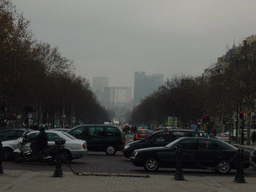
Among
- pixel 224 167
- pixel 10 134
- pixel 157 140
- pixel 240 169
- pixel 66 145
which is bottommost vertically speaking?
pixel 224 167

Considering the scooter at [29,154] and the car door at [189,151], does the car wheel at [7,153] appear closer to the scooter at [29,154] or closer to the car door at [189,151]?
the scooter at [29,154]

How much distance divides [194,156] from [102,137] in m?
11.0

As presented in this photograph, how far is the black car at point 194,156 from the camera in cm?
1974

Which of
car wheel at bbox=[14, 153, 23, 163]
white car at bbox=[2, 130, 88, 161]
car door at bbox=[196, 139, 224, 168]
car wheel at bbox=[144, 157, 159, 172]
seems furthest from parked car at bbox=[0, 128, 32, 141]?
car door at bbox=[196, 139, 224, 168]

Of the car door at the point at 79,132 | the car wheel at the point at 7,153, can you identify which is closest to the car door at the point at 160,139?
the car door at the point at 79,132

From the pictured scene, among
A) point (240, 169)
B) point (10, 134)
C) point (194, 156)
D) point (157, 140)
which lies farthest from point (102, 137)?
point (240, 169)

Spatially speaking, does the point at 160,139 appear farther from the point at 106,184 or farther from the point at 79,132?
the point at 106,184

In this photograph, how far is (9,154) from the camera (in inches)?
951

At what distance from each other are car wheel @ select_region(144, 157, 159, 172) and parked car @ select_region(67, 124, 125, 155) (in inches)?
407

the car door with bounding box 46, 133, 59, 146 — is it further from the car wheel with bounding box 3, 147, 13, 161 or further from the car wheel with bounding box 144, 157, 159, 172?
the car wheel with bounding box 144, 157, 159, 172

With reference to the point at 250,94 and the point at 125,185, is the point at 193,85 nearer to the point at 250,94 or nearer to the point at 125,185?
the point at 250,94

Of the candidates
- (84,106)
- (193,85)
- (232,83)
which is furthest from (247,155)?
(84,106)

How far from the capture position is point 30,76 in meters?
54.2

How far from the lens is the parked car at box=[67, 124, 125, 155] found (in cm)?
3016
